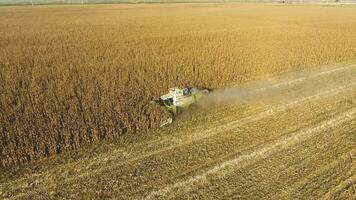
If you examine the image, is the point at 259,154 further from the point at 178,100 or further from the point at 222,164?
the point at 178,100

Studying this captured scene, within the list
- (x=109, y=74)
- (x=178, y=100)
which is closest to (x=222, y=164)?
(x=178, y=100)

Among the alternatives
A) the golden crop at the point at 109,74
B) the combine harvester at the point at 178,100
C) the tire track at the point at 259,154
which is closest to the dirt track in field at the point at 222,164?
the tire track at the point at 259,154

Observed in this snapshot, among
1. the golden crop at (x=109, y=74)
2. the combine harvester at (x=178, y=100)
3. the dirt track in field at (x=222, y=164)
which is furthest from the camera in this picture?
the combine harvester at (x=178, y=100)

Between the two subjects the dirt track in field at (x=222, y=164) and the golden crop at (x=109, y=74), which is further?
the golden crop at (x=109, y=74)

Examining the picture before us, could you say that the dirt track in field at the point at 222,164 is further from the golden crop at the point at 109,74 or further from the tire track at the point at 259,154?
the golden crop at the point at 109,74

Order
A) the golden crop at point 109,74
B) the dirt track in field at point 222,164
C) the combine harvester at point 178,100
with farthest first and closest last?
the combine harvester at point 178,100
the golden crop at point 109,74
the dirt track in field at point 222,164

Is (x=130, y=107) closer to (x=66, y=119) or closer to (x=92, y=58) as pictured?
(x=66, y=119)

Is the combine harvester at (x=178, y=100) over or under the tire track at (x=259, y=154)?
over

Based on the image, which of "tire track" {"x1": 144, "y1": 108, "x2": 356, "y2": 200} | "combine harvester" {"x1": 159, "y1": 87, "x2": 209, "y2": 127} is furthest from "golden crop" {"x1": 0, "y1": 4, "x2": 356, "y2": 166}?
"tire track" {"x1": 144, "y1": 108, "x2": 356, "y2": 200}
